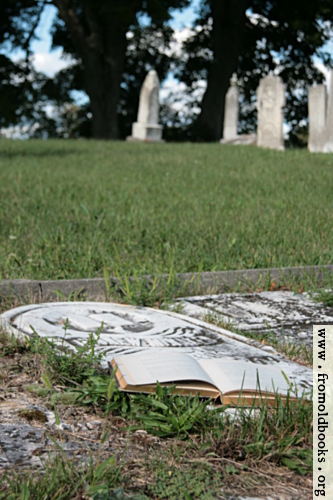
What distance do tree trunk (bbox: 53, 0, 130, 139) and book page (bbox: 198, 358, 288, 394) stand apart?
20.9 meters

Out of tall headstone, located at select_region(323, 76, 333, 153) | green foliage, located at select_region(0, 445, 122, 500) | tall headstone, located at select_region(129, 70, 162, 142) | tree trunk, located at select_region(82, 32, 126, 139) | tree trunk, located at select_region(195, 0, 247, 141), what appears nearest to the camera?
green foliage, located at select_region(0, 445, 122, 500)

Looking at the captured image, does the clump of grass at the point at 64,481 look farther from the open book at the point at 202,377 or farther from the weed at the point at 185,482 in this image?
the open book at the point at 202,377

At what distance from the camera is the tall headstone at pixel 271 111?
53.7ft

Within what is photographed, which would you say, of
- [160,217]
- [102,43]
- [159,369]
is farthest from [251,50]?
[159,369]

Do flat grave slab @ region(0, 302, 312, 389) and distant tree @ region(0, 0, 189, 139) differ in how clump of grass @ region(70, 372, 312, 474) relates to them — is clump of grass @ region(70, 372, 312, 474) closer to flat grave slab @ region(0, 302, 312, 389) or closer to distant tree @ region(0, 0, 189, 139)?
flat grave slab @ region(0, 302, 312, 389)

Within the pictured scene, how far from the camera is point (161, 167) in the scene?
1191 cm

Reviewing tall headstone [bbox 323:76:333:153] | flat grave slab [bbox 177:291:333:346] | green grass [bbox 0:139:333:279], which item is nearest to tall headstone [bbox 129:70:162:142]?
tall headstone [bbox 323:76:333:153]

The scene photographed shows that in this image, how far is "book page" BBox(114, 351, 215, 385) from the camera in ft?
7.92

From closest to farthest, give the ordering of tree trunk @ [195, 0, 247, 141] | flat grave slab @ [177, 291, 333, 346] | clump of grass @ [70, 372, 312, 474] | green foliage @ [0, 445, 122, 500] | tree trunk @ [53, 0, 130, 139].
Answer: green foliage @ [0, 445, 122, 500] < clump of grass @ [70, 372, 312, 474] < flat grave slab @ [177, 291, 333, 346] < tree trunk @ [53, 0, 130, 139] < tree trunk @ [195, 0, 247, 141]

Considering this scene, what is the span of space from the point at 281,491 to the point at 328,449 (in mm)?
265

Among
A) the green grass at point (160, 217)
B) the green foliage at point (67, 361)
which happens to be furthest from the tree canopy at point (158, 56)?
the green foliage at point (67, 361)

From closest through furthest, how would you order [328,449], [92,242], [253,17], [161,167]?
[328,449] < [92,242] < [161,167] < [253,17]

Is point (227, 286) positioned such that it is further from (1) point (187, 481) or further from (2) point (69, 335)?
(1) point (187, 481)

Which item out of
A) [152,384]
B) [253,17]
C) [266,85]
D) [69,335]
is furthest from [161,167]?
[253,17]
